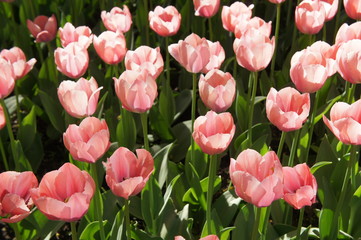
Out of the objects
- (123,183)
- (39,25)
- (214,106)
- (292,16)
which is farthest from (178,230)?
(292,16)

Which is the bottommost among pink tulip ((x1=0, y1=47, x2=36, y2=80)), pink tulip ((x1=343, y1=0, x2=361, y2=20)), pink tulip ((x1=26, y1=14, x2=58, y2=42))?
pink tulip ((x1=26, y1=14, x2=58, y2=42))

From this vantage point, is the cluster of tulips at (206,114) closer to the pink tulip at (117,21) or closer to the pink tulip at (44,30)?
the pink tulip at (117,21)

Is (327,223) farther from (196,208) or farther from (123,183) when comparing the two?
(123,183)

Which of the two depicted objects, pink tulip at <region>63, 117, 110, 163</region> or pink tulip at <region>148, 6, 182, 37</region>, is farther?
pink tulip at <region>148, 6, 182, 37</region>

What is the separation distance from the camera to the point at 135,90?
1.52 meters

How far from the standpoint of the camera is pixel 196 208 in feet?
6.28

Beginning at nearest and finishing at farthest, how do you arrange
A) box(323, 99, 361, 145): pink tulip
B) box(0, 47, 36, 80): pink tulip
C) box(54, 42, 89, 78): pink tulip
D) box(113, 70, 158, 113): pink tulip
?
box(323, 99, 361, 145): pink tulip → box(113, 70, 158, 113): pink tulip → box(54, 42, 89, 78): pink tulip → box(0, 47, 36, 80): pink tulip

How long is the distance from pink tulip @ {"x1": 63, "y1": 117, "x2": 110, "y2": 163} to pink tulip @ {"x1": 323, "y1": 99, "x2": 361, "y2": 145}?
52cm

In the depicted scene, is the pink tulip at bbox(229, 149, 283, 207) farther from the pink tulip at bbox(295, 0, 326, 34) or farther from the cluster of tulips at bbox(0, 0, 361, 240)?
the pink tulip at bbox(295, 0, 326, 34)

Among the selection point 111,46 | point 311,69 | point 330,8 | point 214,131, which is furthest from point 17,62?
point 330,8

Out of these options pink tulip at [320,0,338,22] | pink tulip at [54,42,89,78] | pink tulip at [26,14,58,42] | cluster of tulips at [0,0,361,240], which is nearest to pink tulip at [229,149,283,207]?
cluster of tulips at [0,0,361,240]

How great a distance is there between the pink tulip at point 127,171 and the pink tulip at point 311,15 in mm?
890

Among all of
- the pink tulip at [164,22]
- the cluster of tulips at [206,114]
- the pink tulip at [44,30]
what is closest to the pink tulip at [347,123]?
the cluster of tulips at [206,114]

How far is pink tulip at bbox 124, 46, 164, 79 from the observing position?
1705 mm
